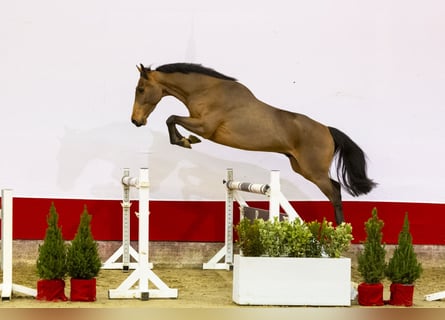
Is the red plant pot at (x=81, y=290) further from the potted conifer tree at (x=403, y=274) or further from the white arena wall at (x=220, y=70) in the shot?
the white arena wall at (x=220, y=70)

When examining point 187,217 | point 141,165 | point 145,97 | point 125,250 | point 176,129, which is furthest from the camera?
point 187,217

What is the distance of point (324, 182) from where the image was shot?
25.7ft

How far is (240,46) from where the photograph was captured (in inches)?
321

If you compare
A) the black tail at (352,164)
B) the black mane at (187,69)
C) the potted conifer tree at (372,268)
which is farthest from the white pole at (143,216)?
the black tail at (352,164)

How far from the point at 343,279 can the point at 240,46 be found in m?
3.05

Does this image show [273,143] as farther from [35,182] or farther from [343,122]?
[35,182]

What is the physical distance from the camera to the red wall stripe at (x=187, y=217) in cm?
797

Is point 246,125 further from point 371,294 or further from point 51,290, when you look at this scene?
point 51,290

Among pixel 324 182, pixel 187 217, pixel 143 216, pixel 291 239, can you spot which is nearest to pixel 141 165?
pixel 187 217

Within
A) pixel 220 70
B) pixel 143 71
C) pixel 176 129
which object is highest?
pixel 220 70

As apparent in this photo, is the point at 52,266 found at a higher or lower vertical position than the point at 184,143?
lower

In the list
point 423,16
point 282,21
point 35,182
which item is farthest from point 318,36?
point 35,182

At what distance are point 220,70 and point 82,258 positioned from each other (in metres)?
2.91

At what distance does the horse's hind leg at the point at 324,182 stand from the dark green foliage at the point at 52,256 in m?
2.72
